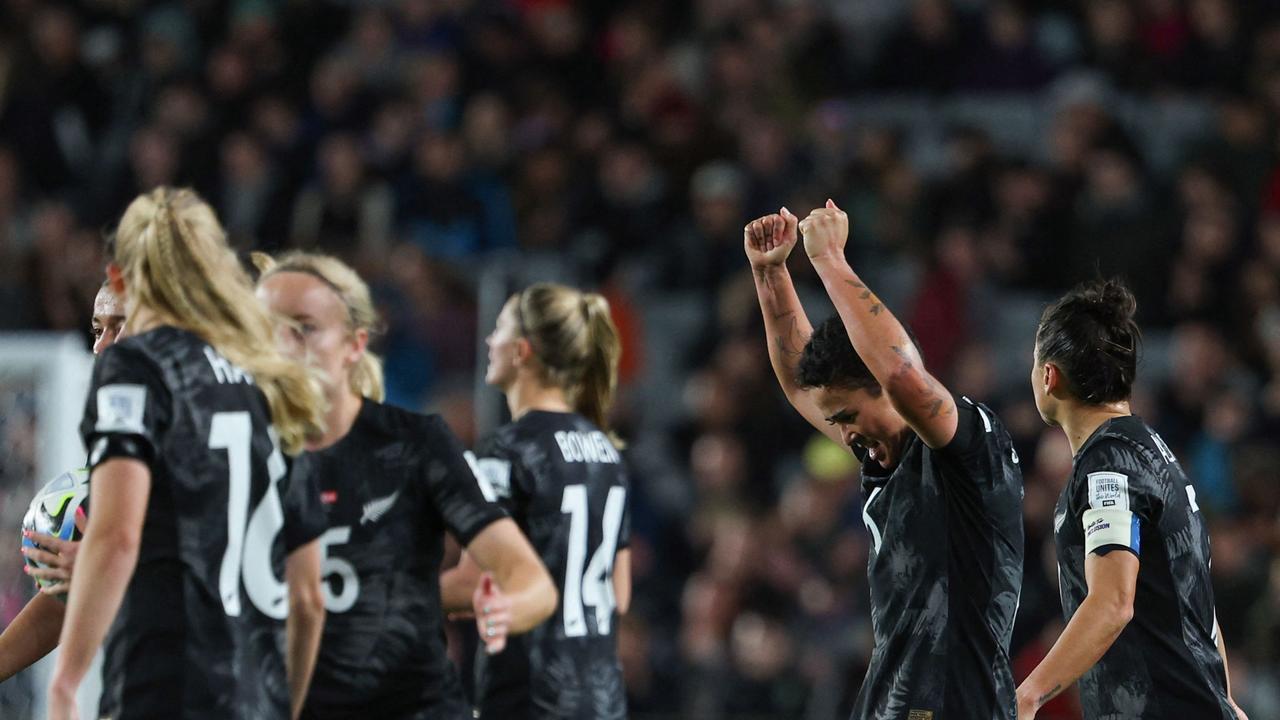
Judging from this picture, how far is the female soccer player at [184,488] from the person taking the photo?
11.6 ft

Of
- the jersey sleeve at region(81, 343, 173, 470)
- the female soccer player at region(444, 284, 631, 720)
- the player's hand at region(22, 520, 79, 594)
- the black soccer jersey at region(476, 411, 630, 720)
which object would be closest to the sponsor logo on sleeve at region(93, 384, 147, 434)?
the jersey sleeve at region(81, 343, 173, 470)

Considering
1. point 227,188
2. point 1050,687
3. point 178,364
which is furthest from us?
point 227,188

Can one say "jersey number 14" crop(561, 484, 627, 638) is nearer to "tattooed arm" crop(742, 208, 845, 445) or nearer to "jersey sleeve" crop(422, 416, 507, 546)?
"tattooed arm" crop(742, 208, 845, 445)

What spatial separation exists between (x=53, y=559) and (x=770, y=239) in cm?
204

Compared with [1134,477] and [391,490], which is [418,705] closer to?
[391,490]

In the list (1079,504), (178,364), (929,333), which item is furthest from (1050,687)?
(929,333)

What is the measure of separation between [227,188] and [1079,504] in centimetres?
945

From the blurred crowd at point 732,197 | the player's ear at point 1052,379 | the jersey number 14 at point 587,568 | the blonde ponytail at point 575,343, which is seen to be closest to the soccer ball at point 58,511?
the jersey number 14 at point 587,568

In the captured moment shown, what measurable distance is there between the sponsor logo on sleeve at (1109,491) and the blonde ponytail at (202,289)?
2.01 m

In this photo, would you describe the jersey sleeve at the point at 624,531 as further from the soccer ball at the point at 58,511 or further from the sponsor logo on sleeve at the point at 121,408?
the sponsor logo on sleeve at the point at 121,408

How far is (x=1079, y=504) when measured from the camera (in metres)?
4.73

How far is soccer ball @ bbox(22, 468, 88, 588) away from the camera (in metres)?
4.25

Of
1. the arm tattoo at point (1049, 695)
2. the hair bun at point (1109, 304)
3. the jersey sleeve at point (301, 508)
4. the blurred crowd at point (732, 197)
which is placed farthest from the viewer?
the blurred crowd at point (732, 197)

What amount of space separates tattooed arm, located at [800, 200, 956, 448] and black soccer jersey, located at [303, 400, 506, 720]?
3.42 feet
